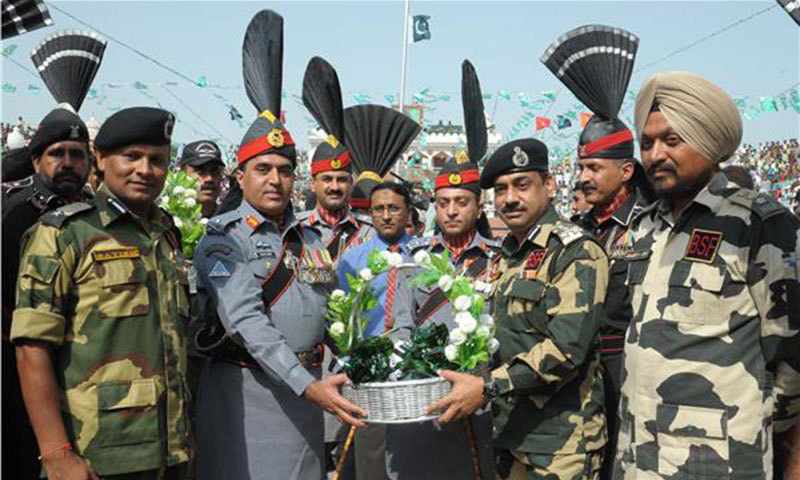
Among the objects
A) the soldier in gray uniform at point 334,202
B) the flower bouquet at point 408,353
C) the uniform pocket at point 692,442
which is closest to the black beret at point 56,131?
the soldier in gray uniform at point 334,202

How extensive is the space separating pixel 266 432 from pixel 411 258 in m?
2.16

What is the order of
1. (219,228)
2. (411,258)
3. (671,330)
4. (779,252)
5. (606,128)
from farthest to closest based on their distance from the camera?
1. (411,258)
2. (606,128)
3. (219,228)
4. (671,330)
5. (779,252)

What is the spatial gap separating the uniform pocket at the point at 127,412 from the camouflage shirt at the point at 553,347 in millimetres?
1450

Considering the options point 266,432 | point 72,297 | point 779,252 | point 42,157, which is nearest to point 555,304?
point 779,252

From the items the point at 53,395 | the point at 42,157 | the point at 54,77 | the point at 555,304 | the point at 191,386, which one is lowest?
the point at 191,386

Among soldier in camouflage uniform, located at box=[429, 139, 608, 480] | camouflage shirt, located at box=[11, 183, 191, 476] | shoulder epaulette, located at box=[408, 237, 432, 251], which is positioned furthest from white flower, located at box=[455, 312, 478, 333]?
shoulder epaulette, located at box=[408, 237, 432, 251]

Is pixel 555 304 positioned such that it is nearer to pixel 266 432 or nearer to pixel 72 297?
pixel 266 432

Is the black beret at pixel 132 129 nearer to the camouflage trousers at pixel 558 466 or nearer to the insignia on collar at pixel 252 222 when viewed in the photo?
the insignia on collar at pixel 252 222

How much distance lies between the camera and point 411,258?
521 cm

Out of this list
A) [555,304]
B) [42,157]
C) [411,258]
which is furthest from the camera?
[411,258]

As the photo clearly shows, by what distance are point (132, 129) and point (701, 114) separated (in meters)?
2.19

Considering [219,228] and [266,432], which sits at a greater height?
[219,228]

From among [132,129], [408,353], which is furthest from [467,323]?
[132,129]

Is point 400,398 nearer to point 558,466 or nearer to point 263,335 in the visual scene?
point 263,335
